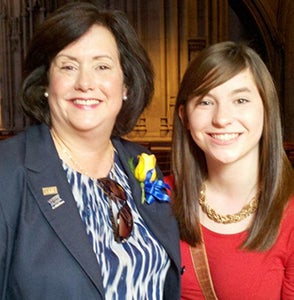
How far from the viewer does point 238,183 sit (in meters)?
2.02

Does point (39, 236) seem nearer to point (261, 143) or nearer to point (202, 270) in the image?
point (202, 270)

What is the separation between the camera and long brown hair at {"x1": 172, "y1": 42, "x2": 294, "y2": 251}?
1.89 meters

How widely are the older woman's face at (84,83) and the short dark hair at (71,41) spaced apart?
38 millimetres

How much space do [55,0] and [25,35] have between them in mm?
3151

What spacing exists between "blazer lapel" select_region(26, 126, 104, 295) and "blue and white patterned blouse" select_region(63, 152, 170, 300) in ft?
0.21

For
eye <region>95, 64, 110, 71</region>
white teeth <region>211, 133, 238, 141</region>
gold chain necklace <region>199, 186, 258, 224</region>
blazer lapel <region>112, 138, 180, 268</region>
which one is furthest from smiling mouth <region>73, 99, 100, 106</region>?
gold chain necklace <region>199, 186, 258, 224</region>

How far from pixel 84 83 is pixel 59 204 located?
16.0 inches

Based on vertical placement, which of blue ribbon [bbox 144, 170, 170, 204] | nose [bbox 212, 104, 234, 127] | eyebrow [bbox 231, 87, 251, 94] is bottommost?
blue ribbon [bbox 144, 170, 170, 204]

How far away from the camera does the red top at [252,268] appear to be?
1.88 metres

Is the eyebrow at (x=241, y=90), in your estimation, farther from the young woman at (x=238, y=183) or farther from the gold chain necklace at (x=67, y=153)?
the gold chain necklace at (x=67, y=153)

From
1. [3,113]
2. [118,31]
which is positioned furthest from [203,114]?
[3,113]

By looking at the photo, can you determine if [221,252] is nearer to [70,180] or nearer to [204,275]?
[204,275]

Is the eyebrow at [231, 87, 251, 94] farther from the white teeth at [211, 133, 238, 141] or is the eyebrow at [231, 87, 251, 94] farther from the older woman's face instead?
the older woman's face

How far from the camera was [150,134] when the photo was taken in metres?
10.0
